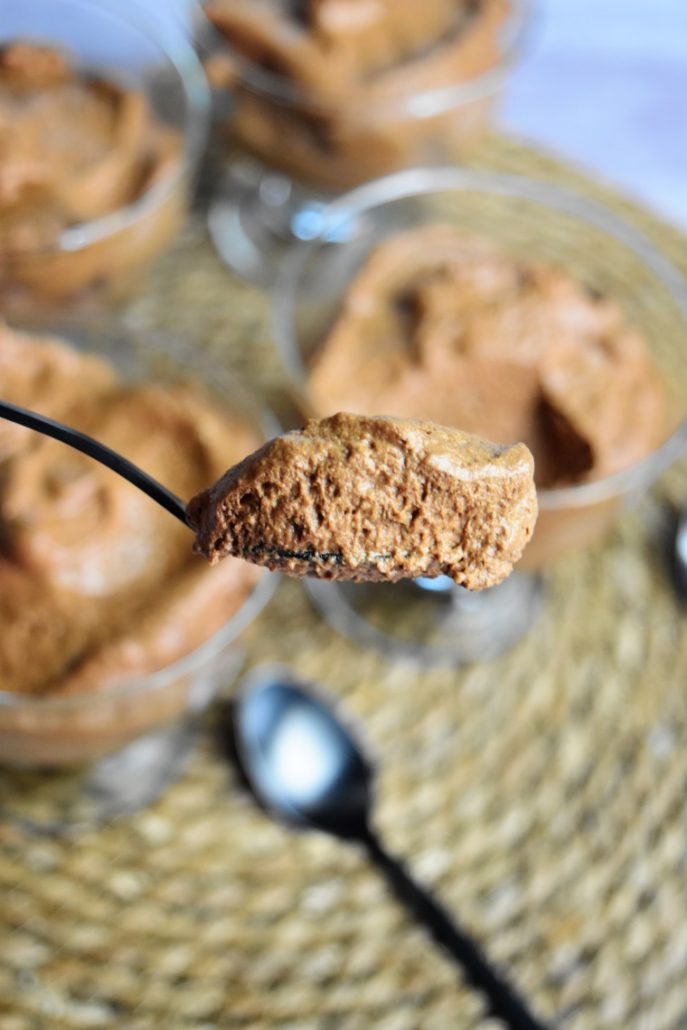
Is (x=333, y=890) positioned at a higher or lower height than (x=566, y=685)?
lower

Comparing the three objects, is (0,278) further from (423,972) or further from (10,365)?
(423,972)

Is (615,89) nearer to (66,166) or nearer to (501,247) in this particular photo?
(501,247)

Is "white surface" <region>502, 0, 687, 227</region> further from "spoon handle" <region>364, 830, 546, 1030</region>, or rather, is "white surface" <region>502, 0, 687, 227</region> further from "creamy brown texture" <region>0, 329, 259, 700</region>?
"spoon handle" <region>364, 830, 546, 1030</region>

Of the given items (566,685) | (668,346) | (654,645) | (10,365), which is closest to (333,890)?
(566,685)

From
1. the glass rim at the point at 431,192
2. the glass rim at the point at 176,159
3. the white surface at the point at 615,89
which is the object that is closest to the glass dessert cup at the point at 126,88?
the glass rim at the point at 176,159

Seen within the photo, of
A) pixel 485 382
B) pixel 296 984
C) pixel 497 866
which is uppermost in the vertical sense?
pixel 485 382

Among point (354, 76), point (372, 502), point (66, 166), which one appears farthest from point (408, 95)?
point (372, 502)
